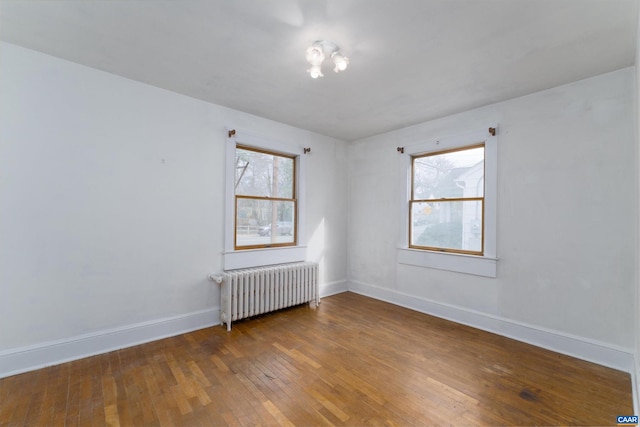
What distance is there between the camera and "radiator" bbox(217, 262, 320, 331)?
3443mm

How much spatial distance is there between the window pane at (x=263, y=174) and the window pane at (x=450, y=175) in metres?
2.06

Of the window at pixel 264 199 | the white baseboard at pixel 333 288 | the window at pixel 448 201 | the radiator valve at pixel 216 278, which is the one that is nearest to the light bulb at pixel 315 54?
the window at pixel 264 199

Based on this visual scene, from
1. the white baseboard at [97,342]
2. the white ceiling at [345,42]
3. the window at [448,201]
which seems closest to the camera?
the white ceiling at [345,42]

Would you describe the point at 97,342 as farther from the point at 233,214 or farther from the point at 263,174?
the point at 263,174

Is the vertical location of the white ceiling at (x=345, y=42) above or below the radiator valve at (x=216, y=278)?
above

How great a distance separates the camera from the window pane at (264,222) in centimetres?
389

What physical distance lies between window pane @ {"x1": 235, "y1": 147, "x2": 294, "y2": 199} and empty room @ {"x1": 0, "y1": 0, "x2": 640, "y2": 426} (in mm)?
37

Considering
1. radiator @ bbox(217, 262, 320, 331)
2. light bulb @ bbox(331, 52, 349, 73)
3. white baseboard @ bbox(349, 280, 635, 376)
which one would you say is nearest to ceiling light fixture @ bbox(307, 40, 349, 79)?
light bulb @ bbox(331, 52, 349, 73)

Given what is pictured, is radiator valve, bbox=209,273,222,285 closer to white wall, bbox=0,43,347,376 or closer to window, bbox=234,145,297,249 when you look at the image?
white wall, bbox=0,43,347,376

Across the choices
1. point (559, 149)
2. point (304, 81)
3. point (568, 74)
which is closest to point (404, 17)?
point (304, 81)

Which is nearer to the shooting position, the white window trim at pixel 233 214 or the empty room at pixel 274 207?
the empty room at pixel 274 207

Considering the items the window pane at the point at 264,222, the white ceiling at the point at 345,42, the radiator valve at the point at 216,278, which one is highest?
the white ceiling at the point at 345,42

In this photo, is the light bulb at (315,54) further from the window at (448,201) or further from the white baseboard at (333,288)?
the white baseboard at (333,288)

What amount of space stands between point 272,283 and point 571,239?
11.6ft
